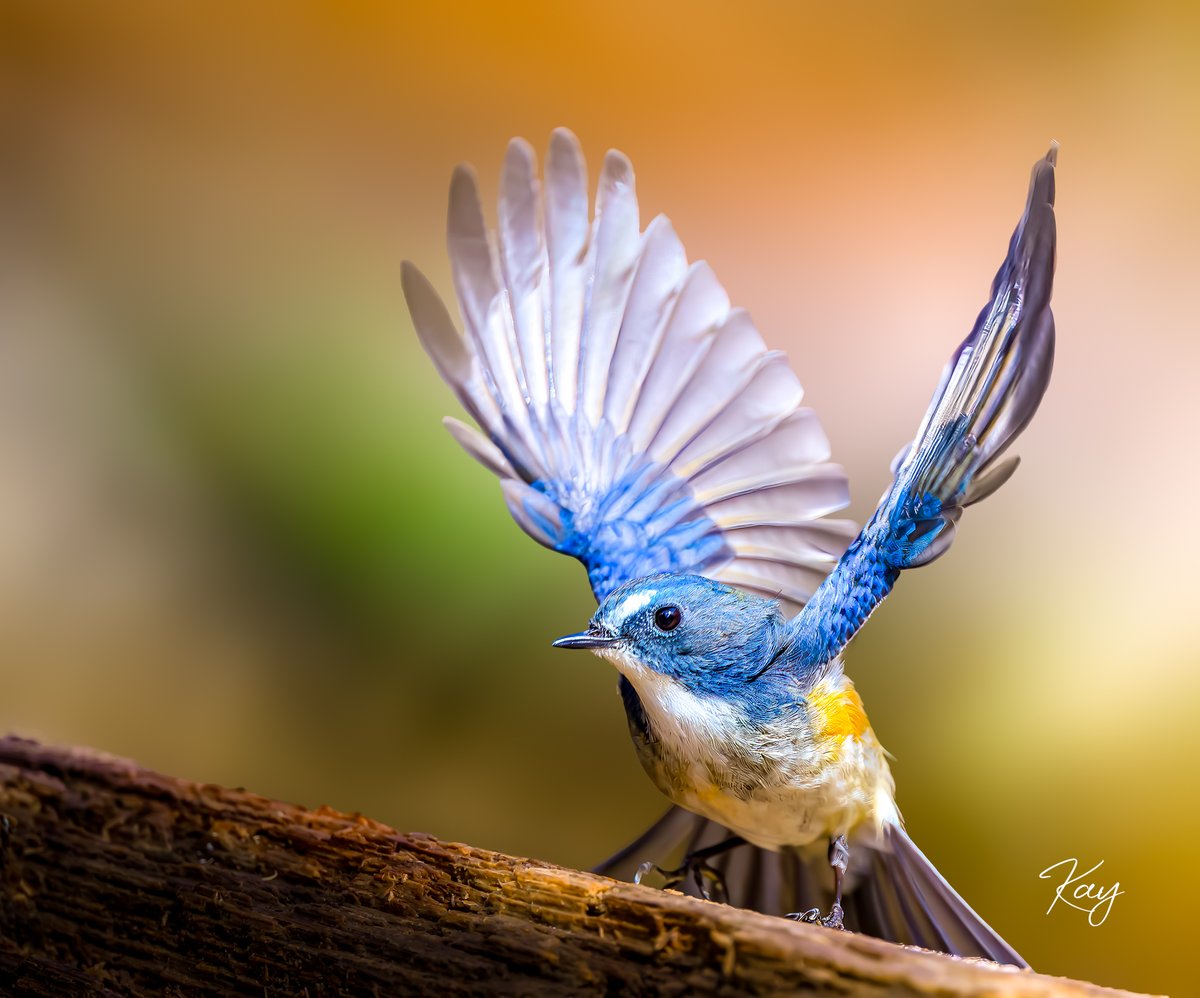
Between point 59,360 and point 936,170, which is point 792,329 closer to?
point 936,170

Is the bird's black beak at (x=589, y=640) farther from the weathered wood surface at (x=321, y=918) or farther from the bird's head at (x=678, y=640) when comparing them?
the weathered wood surface at (x=321, y=918)

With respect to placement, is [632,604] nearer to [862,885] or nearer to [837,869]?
[837,869]

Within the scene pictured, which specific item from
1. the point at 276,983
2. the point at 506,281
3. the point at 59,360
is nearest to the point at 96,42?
the point at 59,360

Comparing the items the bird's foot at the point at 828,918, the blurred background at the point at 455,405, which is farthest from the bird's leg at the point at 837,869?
the blurred background at the point at 455,405

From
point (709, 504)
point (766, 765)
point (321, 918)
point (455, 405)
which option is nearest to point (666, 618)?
point (766, 765)

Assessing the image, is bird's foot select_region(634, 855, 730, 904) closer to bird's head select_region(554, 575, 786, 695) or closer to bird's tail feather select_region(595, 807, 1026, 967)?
bird's tail feather select_region(595, 807, 1026, 967)

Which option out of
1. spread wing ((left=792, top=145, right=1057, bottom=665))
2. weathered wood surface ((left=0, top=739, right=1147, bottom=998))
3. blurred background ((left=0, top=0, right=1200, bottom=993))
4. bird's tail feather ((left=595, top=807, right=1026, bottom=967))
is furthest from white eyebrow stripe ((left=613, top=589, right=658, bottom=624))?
blurred background ((left=0, top=0, right=1200, bottom=993))
